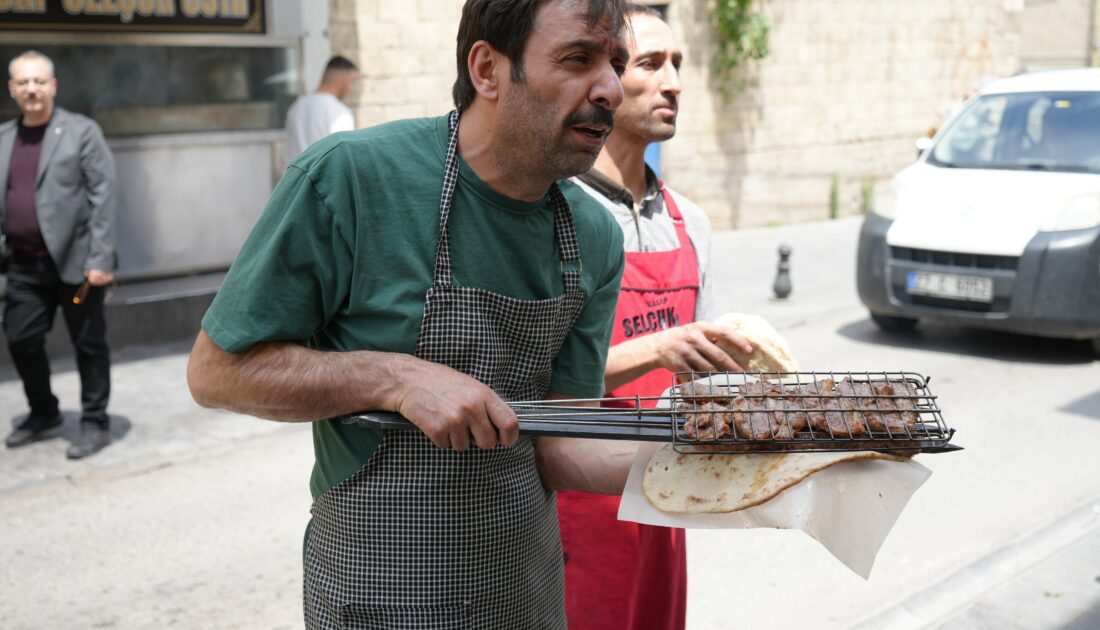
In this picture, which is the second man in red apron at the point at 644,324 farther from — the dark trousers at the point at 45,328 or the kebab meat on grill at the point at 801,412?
the dark trousers at the point at 45,328

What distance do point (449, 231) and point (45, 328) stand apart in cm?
550

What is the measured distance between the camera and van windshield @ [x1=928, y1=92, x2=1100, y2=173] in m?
9.28

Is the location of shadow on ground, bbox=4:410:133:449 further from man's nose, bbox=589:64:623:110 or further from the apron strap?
man's nose, bbox=589:64:623:110

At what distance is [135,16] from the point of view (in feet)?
31.2

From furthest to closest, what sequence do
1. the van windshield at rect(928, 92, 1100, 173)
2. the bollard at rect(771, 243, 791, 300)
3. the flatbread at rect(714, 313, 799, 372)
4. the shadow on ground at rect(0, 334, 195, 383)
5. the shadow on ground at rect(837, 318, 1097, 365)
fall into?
the bollard at rect(771, 243, 791, 300)
the van windshield at rect(928, 92, 1100, 173)
the shadow on ground at rect(837, 318, 1097, 365)
the shadow on ground at rect(0, 334, 195, 383)
the flatbread at rect(714, 313, 799, 372)

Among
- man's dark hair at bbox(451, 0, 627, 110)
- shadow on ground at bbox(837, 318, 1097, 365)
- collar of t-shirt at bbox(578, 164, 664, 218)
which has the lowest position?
shadow on ground at bbox(837, 318, 1097, 365)

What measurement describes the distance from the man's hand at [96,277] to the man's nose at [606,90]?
213 inches

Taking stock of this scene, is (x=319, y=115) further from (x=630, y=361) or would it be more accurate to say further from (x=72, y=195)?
(x=630, y=361)

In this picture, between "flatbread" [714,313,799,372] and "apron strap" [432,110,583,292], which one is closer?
"apron strap" [432,110,583,292]

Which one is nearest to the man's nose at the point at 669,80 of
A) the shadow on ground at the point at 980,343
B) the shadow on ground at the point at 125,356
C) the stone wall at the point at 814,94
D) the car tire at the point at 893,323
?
the shadow on ground at the point at 125,356

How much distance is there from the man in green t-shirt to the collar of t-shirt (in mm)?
945

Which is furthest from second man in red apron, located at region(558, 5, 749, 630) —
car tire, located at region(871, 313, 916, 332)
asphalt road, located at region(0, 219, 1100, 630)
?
car tire, located at region(871, 313, 916, 332)

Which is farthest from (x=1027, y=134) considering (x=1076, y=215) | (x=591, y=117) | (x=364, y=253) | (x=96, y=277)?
(x=364, y=253)

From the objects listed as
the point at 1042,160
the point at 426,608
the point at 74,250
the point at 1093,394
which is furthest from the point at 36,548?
the point at 1042,160
